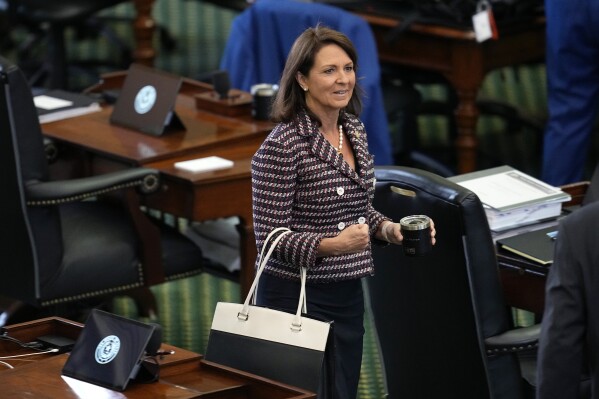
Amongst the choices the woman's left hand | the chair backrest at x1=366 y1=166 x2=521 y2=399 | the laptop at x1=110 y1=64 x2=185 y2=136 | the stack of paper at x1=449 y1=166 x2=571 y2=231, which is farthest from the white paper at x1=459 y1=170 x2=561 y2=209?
the laptop at x1=110 y1=64 x2=185 y2=136

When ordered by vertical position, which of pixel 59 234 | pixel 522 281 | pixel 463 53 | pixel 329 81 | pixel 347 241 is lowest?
pixel 59 234

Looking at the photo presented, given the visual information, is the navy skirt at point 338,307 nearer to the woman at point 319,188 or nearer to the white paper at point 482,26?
the woman at point 319,188

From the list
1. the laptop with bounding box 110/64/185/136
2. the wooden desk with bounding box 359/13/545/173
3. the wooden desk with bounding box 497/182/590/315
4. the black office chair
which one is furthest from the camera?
the black office chair

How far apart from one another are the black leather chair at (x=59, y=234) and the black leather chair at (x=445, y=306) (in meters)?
0.99

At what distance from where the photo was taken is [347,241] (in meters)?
3.08

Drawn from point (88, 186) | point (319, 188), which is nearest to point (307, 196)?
point (319, 188)

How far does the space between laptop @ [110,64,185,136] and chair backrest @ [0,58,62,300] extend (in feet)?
1.73

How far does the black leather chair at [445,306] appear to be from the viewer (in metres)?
3.21

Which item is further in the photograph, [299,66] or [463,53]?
[463,53]

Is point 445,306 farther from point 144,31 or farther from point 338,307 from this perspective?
point 144,31

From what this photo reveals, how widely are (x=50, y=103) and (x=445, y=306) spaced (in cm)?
209

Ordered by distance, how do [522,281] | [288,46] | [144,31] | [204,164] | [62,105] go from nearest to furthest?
[522,281], [204,164], [62,105], [288,46], [144,31]

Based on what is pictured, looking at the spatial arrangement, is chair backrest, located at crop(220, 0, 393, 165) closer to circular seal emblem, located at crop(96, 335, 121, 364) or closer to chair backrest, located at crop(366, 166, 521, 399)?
chair backrest, located at crop(366, 166, 521, 399)

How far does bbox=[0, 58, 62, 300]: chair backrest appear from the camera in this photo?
13.4 feet
